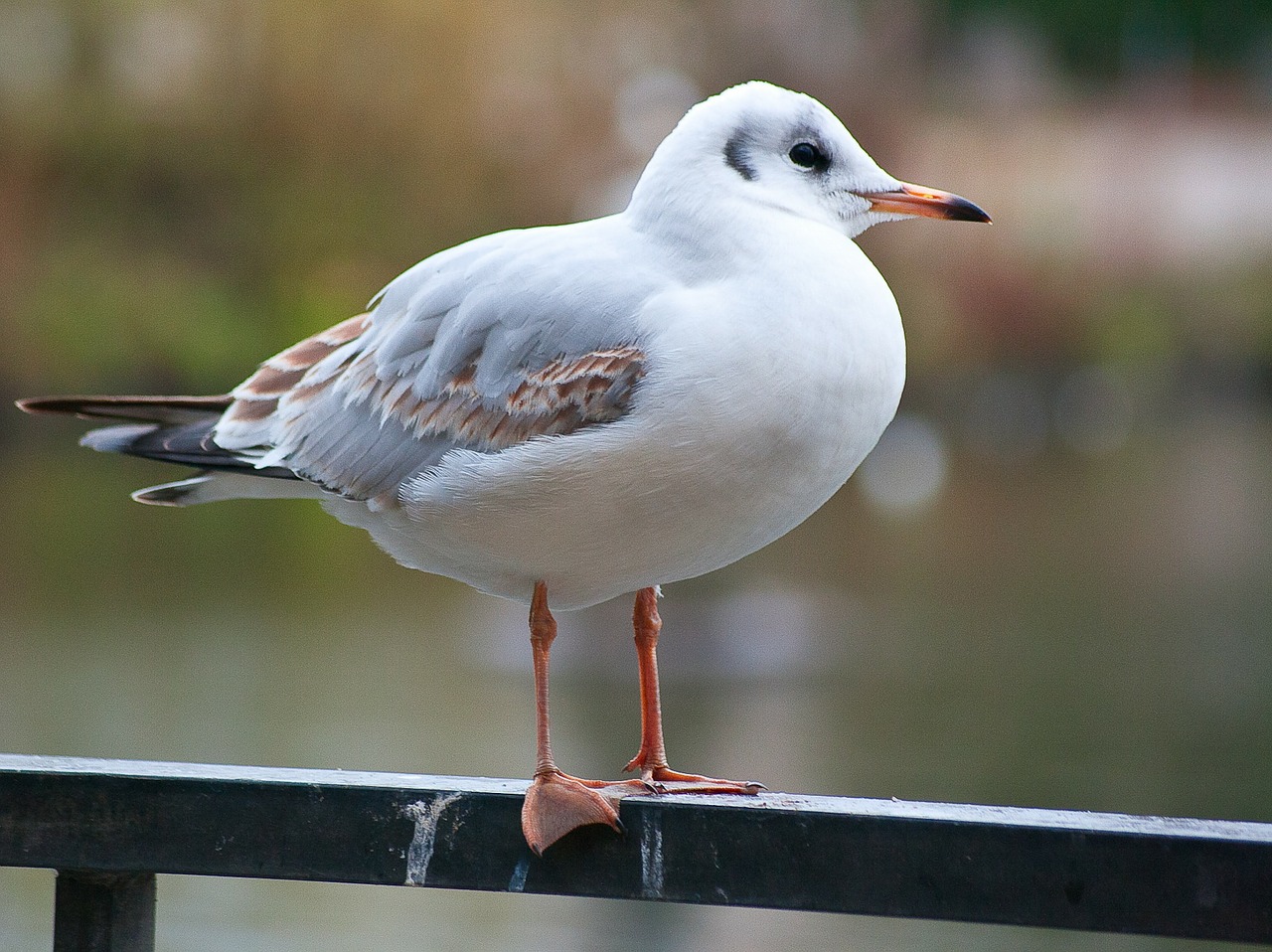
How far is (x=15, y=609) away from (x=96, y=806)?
7.85m

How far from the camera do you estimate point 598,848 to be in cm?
179

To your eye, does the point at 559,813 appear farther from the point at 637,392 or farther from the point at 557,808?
the point at 637,392

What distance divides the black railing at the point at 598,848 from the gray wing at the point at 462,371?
1.52ft

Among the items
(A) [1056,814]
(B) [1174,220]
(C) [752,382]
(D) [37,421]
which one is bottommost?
(A) [1056,814]

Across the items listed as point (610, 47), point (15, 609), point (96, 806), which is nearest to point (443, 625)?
point (15, 609)

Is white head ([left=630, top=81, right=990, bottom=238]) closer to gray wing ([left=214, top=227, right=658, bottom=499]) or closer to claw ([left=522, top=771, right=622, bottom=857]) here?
gray wing ([left=214, top=227, right=658, bottom=499])

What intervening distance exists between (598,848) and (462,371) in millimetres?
634

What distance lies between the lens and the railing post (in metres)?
1.74

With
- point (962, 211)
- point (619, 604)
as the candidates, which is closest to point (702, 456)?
point (962, 211)

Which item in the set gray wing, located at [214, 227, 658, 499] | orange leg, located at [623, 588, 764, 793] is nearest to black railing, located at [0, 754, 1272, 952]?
orange leg, located at [623, 588, 764, 793]

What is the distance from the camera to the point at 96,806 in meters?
1.74

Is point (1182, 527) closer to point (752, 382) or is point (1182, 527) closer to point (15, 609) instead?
point (15, 609)

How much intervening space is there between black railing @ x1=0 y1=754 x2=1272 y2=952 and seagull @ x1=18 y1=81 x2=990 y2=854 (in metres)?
0.08

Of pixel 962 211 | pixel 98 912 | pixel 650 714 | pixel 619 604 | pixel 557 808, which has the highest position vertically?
pixel 619 604
